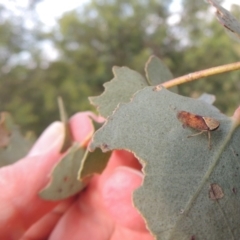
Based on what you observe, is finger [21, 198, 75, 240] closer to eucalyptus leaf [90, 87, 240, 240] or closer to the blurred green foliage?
Answer: eucalyptus leaf [90, 87, 240, 240]

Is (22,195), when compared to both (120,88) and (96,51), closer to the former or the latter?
(120,88)

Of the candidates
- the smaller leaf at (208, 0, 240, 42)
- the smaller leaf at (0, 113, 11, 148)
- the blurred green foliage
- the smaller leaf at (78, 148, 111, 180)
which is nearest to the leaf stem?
the smaller leaf at (208, 0, 240, 42)

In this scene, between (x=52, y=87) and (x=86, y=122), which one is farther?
(x=52, y=87)

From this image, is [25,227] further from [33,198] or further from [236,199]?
[236,199]

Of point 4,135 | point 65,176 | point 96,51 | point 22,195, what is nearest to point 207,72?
point 65,176

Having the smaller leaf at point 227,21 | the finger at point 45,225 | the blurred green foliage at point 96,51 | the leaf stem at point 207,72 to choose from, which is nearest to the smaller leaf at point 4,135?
the finger at point 45,225

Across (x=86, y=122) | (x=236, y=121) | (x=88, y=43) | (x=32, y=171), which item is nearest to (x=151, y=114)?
(x=236, y=121)
